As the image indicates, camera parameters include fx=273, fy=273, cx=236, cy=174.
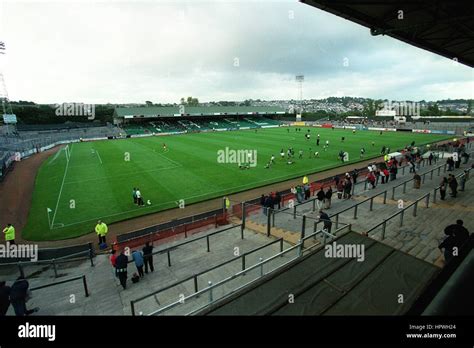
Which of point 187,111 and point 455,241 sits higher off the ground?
point 187,111

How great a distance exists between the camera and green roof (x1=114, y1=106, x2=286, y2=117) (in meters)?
79.0

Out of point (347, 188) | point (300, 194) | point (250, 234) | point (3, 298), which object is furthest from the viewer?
point (300, 194)

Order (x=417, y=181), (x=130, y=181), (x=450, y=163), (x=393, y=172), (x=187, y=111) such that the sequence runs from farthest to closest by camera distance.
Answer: (x=187, y=111) → (x=130, y=181) → (x=393, y=172) → (x=450, y=163) → (x=417, y=181)

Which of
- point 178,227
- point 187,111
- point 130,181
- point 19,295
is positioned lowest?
point 19,295

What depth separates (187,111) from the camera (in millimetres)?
85500

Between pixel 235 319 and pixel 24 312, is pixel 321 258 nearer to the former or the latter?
pixel 235 319

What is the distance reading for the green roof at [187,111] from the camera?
7900cm

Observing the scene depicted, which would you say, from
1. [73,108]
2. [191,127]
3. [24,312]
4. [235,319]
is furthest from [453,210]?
[73,108]

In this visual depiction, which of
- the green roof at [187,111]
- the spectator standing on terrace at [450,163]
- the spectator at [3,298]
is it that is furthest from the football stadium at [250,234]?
the green roof at [187,111]

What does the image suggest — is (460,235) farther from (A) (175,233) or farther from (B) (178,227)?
(A) (175,233)

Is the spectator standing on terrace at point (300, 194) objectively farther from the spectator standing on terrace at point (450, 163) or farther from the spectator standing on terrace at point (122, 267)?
the spectator standing on terrace at point (450, 163)

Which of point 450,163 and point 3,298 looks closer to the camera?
point 3,298

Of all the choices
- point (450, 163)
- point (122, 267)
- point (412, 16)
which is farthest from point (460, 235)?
point (450, 163)

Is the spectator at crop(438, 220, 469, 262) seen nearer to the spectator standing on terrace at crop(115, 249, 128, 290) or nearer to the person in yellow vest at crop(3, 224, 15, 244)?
the spectator standing on terrace at crop(115, 249, 128, 290)
